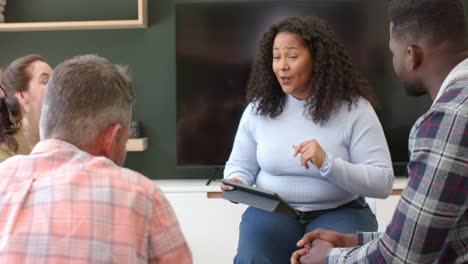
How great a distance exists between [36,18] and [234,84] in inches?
56.3

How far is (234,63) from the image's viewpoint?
3.05 m

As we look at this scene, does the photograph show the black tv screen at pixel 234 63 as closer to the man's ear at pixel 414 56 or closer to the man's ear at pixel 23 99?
the man's ear at pixel 23 99

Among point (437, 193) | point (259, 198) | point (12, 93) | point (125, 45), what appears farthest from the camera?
point (125, 45)

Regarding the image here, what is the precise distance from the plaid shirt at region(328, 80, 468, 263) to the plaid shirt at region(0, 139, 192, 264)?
1.58 feet

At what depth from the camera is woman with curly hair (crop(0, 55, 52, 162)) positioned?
6.63 ft

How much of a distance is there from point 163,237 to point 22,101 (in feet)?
4.62

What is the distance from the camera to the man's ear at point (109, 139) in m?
1.03

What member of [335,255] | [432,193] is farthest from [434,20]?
[335,255]

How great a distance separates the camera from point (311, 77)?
2.04 meters

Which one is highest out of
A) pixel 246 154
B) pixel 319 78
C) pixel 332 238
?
pixel 319 78

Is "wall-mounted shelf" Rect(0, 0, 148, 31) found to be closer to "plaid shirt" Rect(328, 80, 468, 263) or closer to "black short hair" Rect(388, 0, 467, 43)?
"black short hair" Rect(388, 0, 467, 43)

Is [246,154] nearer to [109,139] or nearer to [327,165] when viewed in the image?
[327,165]

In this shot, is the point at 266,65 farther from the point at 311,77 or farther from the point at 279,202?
the point at 279,202

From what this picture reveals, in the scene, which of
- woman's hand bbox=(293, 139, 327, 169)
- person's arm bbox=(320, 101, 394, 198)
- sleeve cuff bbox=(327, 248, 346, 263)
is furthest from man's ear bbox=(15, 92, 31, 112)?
sleeve cuff bbox=(327, 248, 346, 263)
